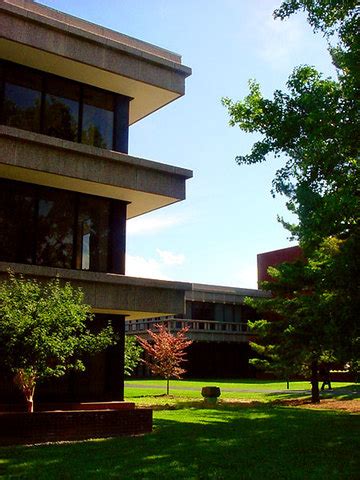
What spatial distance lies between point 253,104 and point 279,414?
1083cm

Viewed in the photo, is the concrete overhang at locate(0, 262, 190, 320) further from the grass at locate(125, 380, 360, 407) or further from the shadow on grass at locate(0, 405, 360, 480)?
the grass at locate(125, 380, 360, 407)

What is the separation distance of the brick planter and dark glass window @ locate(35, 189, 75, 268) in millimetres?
4957

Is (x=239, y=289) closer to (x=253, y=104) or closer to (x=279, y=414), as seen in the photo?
(x=279, y=414)

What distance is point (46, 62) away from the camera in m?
16.2

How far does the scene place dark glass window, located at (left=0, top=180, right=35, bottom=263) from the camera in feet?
50.4

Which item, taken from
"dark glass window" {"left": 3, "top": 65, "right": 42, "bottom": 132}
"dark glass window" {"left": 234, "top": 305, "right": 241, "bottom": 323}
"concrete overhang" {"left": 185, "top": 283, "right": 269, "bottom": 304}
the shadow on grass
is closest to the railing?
"dark glass window" {"left": 234, "top": 305, "right": 241, "bottom": 323}

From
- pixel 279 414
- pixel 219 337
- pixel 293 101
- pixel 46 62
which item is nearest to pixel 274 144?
pixel 293 101

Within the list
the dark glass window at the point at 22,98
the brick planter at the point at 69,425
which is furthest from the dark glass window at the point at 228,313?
the brick planter at the point at 69,425

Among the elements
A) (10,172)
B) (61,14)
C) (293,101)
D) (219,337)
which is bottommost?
(219,337)

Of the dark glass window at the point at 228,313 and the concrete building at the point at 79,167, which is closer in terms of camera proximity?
the concrete building at the point at 79,167

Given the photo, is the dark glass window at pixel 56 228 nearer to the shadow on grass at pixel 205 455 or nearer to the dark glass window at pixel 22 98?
the dark glass window at pixel 22 98

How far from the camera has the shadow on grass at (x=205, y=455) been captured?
8859 mm

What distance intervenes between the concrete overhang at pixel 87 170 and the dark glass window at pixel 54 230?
0.46m

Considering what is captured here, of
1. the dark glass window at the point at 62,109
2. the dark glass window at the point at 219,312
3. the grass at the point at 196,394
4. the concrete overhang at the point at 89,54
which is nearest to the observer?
the concrete overhang at the point at 89,54
